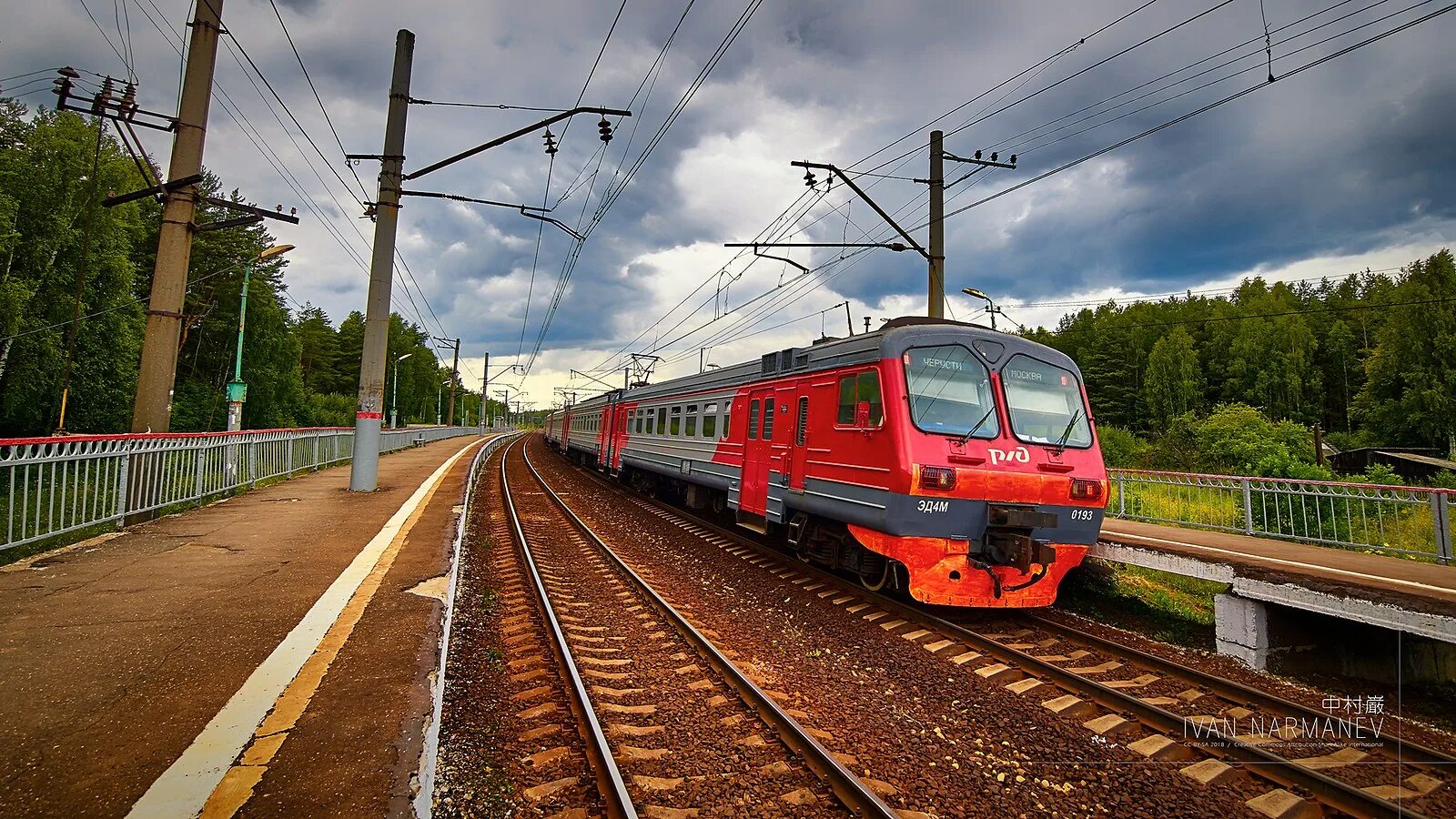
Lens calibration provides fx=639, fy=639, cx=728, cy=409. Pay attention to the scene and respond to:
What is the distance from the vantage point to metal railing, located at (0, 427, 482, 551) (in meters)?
6.18

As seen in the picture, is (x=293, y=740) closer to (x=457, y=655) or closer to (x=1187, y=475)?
(x=457, y=655)

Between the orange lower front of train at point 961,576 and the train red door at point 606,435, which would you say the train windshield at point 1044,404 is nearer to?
the orange lower front of train at point 961,576

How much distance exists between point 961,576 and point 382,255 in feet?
37.6

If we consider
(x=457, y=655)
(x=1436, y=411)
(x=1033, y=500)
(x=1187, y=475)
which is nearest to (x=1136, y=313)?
(x=1436, y=411)

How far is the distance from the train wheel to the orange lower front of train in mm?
728

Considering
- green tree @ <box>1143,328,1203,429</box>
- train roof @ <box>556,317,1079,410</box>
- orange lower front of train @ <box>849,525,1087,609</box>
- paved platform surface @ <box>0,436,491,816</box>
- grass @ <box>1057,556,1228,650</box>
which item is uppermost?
green tree @ <box>1143,328,1203,429</box>

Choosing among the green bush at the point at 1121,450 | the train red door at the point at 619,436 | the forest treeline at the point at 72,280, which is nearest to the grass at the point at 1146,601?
the train red door at the point at 619,436

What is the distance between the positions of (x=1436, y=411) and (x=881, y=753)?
4498 cm

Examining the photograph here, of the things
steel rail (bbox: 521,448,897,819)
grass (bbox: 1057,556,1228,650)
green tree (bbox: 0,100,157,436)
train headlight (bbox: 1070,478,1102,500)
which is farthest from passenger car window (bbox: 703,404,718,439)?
green tree (bbox: 0,100,157,436)

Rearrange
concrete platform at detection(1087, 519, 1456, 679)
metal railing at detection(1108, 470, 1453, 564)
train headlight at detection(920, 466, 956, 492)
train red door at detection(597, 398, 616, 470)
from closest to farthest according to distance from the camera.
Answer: concrete platform at detection(1087, 519, 1456, 679)
train headlight at detection(920, 466, 956, 492)
metal railing at detection(1108, 470, 1453, 564)
train red door at detection(597, 398, 616, 470)

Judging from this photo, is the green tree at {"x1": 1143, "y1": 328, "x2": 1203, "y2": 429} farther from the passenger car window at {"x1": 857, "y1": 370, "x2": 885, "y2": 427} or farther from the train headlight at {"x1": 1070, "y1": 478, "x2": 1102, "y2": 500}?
the passenger car window at {"x1": 857, "y1": 370, "x2": 885, "y2": 427}

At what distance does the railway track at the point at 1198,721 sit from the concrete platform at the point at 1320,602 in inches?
47.1

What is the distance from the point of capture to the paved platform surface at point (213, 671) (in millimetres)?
2646

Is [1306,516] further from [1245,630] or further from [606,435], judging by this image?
[606,435]
